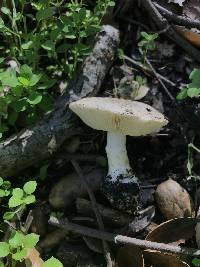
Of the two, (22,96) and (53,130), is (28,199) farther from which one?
(22,96)

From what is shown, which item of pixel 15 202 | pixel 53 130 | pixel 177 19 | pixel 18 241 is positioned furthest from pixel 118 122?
pixel 177 19

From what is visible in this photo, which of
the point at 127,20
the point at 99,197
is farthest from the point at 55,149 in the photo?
the point at 127,20

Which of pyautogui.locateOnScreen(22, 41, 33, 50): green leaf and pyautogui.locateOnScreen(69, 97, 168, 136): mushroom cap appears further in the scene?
pyautogui.locateOnScreen(22, 41, 33, 50): green leaf

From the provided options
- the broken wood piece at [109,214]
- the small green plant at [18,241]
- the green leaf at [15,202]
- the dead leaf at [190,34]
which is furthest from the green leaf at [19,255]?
the dead leaf at [190,34]

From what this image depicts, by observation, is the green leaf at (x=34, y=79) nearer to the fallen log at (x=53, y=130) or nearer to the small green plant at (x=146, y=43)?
the fallen log at (x=53, y=130)

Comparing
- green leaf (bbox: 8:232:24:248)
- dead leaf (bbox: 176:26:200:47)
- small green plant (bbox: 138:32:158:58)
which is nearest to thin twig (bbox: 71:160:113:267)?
green leaf (bbox: 8:232:24:248)

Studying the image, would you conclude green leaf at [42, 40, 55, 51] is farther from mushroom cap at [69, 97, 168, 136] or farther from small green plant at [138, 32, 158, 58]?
small green plant at [138, 32, 158, 58]

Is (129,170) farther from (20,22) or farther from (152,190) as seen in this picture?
(20,22)

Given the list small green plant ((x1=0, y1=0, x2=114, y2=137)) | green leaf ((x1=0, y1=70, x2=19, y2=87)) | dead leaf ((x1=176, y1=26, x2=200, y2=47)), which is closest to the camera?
green leaf ((x1=0, y1=70, x2=19, y2=87))

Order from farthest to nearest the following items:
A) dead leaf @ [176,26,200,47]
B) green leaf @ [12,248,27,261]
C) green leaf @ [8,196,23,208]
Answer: dead leaf @ [176,26,200,47]
green leaf @ [8,196,23,208]
green leaf @ [12,248,27,261]
